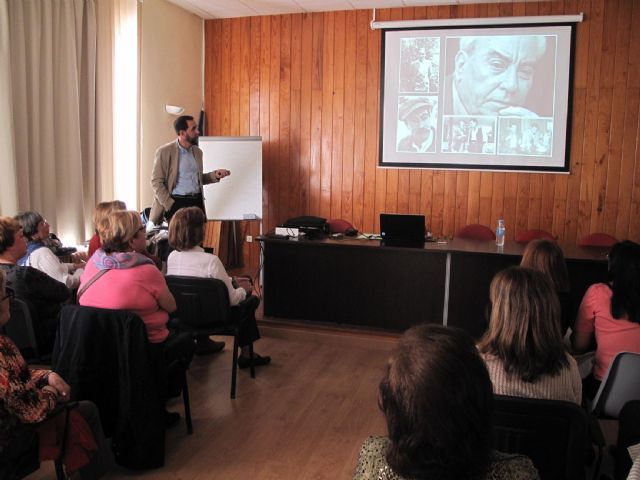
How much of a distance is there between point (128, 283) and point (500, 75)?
14.9 ft

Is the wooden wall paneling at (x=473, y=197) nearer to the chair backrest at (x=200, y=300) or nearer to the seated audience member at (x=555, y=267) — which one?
the seated audience member at (x=555, y=267)

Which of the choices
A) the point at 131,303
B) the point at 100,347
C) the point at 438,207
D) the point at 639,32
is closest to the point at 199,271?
the point at 131,303

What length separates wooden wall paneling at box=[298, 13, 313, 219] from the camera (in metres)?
6.35

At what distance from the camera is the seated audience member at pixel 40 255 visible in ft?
10.7

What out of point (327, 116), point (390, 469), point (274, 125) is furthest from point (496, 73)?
point (390, 469)

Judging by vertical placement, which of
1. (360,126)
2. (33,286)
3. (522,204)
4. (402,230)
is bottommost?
(33,286)

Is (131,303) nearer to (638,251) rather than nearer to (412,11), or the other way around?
(638,251)

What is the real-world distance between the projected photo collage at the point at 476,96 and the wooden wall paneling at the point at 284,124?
1247mm

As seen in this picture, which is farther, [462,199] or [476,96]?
[462,199]

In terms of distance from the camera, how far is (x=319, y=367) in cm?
396

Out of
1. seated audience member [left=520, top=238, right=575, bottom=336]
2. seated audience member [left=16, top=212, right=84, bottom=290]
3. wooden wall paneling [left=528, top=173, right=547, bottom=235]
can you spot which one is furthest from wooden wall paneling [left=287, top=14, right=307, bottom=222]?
seated audience member [left=520, top=238, right=575, bottom=336]

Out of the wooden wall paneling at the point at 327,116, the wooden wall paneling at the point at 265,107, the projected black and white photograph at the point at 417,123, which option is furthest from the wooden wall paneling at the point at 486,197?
the wooden wall paneling at the point at 265,107

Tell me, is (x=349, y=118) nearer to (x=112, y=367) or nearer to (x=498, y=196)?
(x=498, y=196)

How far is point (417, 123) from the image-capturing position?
6.08 meters
